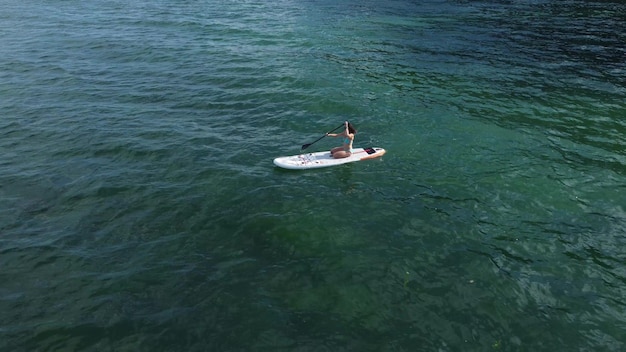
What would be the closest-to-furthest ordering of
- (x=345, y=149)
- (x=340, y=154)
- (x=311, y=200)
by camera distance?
1. (x=311, y=200)
2. (x=340, y=154)
3. (x=345, y=149)

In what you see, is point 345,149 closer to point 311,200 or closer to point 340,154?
point 340,154

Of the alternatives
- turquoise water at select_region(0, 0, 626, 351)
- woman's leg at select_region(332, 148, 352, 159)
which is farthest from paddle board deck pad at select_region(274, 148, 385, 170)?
turquoise water at select_region(0, 0, 626, 351)

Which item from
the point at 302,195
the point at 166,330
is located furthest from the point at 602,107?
the point at 166,330

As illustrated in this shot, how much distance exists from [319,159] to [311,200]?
314cm

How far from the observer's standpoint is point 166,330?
1212 cm

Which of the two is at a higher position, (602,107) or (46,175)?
(602,107)

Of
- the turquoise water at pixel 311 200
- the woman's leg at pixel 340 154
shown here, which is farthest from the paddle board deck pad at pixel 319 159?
the turquoise water at pixel 311 200

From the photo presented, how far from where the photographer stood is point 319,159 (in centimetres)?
2052

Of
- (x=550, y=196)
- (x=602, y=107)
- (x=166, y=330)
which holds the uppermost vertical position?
(x=602, y=107)

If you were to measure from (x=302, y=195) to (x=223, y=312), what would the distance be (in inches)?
272

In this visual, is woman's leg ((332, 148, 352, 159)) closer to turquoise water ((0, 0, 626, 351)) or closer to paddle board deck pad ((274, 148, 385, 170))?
paddle board deck pad ((274, 148, 385, 170))

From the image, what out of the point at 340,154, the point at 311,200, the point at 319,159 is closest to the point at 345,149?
the point at 340,154

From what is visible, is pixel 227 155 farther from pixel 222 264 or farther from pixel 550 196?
pixel 550 196

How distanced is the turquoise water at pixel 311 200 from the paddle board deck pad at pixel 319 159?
17.8 inches
